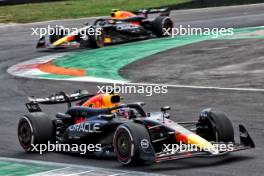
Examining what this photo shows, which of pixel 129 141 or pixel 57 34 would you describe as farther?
pixel 57 34

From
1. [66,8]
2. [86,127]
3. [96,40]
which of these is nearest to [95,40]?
[96,40]

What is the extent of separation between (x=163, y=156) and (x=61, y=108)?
6.13 metres

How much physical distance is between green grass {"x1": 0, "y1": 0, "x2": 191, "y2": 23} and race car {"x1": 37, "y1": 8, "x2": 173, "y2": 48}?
10.2 m

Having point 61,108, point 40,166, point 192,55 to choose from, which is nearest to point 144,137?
point 40,166

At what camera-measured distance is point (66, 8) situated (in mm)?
40719

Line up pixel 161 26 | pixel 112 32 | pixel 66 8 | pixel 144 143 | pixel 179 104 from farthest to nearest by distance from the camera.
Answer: pixel 66 8
pixel 161 26
pixel 112 32
pixel 179 104
pixel 144 143

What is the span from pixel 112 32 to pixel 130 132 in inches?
653

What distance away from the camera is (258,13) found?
111 ft

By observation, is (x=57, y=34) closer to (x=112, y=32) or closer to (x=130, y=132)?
(x=112, y=32)

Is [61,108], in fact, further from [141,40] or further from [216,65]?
[141,40]

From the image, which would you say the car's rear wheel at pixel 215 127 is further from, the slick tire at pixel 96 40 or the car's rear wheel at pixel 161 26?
the car's rear wheel at pixel 161 26

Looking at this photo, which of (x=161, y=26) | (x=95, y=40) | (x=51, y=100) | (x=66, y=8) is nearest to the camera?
(x=51, y=100)

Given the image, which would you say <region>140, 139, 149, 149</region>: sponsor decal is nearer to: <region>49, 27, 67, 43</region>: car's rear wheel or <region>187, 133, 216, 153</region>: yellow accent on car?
<region>187, 133, 216, 153</region>: yellow accent on car

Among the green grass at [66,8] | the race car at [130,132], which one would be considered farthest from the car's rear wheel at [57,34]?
the race car at [130,132]
